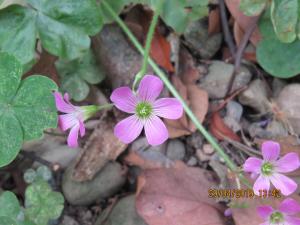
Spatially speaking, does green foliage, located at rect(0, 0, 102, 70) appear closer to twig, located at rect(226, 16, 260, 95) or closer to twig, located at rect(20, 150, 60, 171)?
twig, located at rect(20, 150, 60, 171)

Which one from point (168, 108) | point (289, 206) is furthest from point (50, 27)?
point (289, 206)

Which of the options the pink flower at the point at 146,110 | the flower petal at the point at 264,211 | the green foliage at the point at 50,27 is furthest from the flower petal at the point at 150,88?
the flower petal at the point at 264,211

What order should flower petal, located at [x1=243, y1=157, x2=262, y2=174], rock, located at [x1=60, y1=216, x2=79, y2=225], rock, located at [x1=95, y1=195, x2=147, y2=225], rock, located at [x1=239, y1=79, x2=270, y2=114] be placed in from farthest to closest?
rock, located at [x1=239, y1=79, x2=270, y2=114]
rock, located at [x1=60, y1=216, x2=79, y2=225]
rock, located at [x1=95, y1=195, x2=147, y2=225]
flower petal, located at [x1=243, y1=157, x2=262, y2=174]

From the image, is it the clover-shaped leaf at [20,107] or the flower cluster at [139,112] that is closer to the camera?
the flower cluster at [139,112]

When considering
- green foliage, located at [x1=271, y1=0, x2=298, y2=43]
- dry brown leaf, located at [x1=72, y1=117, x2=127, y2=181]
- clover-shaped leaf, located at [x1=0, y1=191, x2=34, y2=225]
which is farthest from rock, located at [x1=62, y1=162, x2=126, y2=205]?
green foliage, located at [x1=271, y1=0, x2=298, y2=43]

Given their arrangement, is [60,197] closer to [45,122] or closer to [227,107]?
[45,122]

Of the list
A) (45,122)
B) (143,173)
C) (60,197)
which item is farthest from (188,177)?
(45,122)

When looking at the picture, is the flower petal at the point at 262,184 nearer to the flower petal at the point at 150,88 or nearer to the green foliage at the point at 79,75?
the flower petal at the point at 150,88
